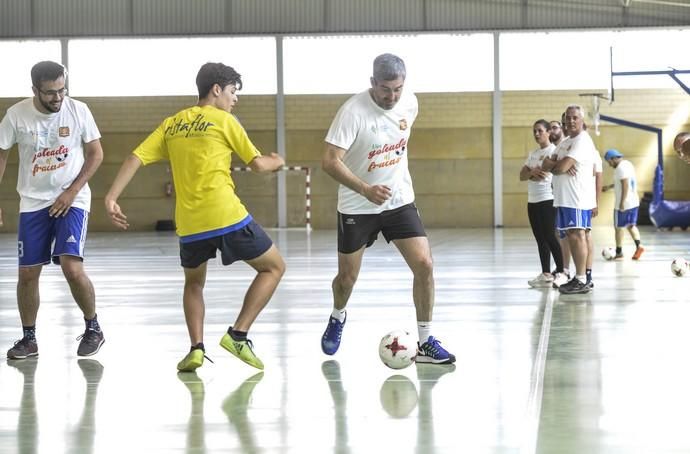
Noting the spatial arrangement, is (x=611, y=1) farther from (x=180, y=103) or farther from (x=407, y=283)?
(x=407, y=283)

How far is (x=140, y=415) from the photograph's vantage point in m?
5.46

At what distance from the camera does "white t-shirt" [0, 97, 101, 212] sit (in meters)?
7.11

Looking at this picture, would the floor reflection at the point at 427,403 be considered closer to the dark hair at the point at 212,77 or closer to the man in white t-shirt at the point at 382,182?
the man in white t-shirt at the point at 382,182

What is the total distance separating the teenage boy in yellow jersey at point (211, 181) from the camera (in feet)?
21.1

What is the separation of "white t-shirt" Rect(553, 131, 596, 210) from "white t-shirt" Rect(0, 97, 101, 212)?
226 inches

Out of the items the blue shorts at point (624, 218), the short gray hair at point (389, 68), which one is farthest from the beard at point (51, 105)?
the blue shorts at point (624, 218)

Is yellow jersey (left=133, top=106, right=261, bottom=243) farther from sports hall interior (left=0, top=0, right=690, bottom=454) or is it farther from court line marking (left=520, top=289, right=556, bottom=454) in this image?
court line marking (left=520, top=289, right=556, bottom=454)

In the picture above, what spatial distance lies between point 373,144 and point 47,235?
227cm

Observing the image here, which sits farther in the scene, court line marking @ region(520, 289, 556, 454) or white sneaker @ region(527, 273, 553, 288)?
white sneaker @ region(527, 273, 553, 288)

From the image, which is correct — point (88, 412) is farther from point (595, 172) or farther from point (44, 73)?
point (595, 172)

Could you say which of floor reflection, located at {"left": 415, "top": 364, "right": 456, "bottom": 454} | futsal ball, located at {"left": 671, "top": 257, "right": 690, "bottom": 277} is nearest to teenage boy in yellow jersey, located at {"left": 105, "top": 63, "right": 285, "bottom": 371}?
floor reflection, located at {"left": 415, "top": 364, "right": 456, "bottom": 454}

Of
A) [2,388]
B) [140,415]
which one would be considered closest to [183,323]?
[2,388]

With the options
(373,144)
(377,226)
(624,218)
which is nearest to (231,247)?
(377,226)

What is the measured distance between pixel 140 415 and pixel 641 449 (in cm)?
246
